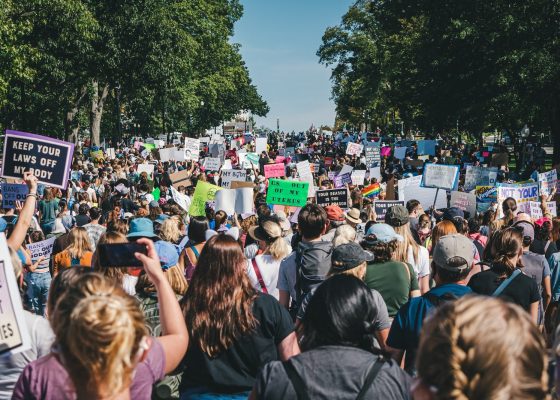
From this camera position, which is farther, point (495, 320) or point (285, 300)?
point (285, 300)

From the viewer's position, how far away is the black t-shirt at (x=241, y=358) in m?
3.44

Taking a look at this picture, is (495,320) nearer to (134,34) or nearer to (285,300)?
(285,300)

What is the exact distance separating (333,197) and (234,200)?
176 centimetres

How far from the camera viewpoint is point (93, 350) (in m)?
2.28

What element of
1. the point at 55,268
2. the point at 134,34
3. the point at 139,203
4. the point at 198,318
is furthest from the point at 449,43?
the point at 198,318

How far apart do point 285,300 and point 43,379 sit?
9.29 ft

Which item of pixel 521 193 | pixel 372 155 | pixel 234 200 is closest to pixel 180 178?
pixel 234 200

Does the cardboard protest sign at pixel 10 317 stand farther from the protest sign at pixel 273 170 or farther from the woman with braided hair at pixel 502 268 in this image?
the protest sign at pixel 273 170

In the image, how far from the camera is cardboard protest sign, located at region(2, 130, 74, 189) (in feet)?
22.5

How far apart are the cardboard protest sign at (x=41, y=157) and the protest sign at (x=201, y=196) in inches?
210

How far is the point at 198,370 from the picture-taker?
11.3 ft

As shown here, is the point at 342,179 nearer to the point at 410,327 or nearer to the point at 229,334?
the point at 410,327

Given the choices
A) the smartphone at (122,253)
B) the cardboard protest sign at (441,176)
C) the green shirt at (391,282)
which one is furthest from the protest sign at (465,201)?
the smartphone at (122,253)

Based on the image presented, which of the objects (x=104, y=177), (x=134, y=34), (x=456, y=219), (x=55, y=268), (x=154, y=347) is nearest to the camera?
(x=154, y=347)
